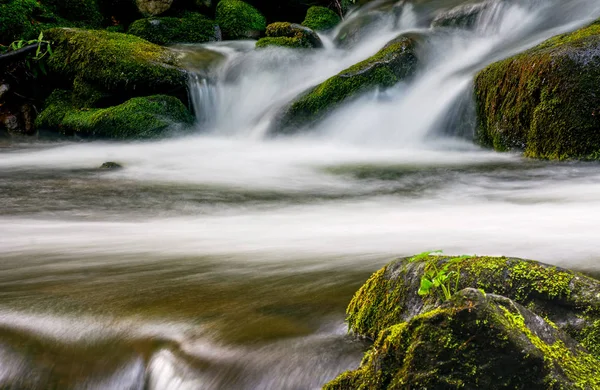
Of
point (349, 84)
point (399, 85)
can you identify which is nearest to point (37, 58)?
point (349, 84)

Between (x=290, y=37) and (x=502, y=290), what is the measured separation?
11.6 meters

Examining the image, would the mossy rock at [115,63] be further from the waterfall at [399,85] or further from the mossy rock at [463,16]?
the mossy rock at [463,16]

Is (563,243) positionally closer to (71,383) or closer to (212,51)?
(71,383)

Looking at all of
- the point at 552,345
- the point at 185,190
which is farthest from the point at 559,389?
the point at 185,190

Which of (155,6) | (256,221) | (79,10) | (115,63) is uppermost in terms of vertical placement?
(155,6)

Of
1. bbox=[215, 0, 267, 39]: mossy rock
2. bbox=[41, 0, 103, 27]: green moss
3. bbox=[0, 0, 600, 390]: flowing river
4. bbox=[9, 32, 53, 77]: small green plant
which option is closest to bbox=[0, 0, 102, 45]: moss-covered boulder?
bbox=[41, 0, 103, 27]: green moss

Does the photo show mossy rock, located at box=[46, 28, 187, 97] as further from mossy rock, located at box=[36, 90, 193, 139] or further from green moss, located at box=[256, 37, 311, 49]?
green moss, located at box=[256, 37, 311, 49]

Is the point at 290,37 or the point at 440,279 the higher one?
the point at 290,37

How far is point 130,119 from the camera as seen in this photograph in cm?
1033

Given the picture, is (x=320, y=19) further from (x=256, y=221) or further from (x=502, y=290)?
(x=502, y=290)

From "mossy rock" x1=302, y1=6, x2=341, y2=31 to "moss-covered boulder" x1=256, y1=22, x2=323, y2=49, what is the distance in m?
1.76

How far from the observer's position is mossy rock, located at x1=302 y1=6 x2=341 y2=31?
14.6 meters

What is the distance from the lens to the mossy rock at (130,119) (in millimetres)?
10281

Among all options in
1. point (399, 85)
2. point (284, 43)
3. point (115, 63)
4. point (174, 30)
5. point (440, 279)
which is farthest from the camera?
point (174, 30)
